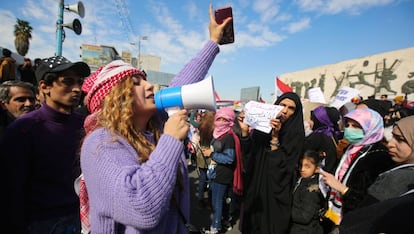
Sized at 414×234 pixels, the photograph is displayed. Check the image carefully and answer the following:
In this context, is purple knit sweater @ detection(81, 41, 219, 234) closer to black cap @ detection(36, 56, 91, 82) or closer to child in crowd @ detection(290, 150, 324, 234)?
black cap @ detection(36, 56, 91, 82)

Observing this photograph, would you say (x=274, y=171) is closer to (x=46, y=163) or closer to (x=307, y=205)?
(x=307, y=205)

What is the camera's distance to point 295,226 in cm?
260

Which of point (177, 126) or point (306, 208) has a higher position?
point (177, 126)

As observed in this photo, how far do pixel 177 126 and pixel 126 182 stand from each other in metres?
0.33

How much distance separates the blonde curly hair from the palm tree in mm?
22372

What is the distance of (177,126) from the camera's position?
107 cm

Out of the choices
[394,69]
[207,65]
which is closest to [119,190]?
[207,65]

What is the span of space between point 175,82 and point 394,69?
678 inches

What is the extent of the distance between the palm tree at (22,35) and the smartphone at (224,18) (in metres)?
22.2

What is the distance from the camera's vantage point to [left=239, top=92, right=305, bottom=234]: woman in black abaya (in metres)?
2.60

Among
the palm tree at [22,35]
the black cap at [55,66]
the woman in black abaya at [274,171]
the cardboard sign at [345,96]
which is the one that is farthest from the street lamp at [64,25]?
the palm tree at [22,35]

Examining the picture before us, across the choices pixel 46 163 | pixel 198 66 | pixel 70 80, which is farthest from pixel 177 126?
pixel 70 80

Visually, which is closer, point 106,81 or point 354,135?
point 106,81

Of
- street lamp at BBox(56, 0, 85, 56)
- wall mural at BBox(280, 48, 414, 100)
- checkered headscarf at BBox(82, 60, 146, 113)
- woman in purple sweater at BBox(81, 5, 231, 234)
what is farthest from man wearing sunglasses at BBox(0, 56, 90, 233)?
wall mural at BBox(280, 48, 414, 100)
